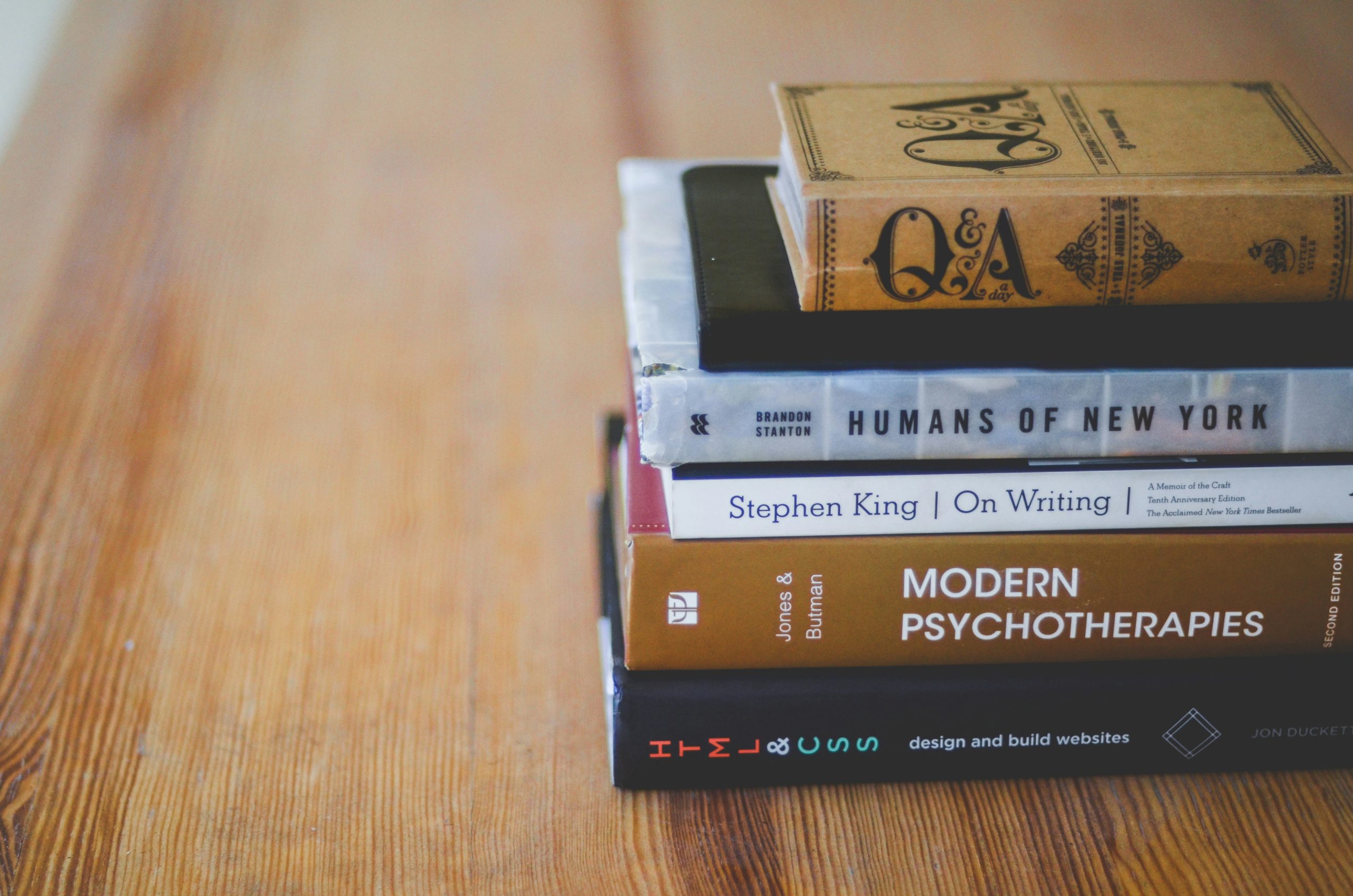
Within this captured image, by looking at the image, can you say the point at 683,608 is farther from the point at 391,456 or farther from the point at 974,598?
the point at 391,456

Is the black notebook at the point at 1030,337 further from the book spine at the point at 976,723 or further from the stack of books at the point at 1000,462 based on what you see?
the book spine at the point at 976,723

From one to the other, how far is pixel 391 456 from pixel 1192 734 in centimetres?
48

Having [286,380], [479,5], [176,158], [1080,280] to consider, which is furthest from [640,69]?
[1080,280]

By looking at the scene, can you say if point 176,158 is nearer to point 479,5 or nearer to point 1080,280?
point 479,5

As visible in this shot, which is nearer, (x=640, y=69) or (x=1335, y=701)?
(x=1335, y=701)

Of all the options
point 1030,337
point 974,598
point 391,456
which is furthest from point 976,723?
point 391,456

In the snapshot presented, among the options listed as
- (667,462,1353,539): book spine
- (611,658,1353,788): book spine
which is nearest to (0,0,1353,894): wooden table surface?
(611,658,1353,788): book spine

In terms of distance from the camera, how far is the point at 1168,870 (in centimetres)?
46

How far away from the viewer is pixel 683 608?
482mm

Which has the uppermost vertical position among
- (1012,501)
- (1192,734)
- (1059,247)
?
(1059,247)

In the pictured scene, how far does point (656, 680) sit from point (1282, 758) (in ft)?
0.90

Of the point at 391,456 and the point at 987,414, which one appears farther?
the point at 391,456

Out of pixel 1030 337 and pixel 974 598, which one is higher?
pixel 1030 337

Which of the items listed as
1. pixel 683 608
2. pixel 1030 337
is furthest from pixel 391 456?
pixel 1030 337
